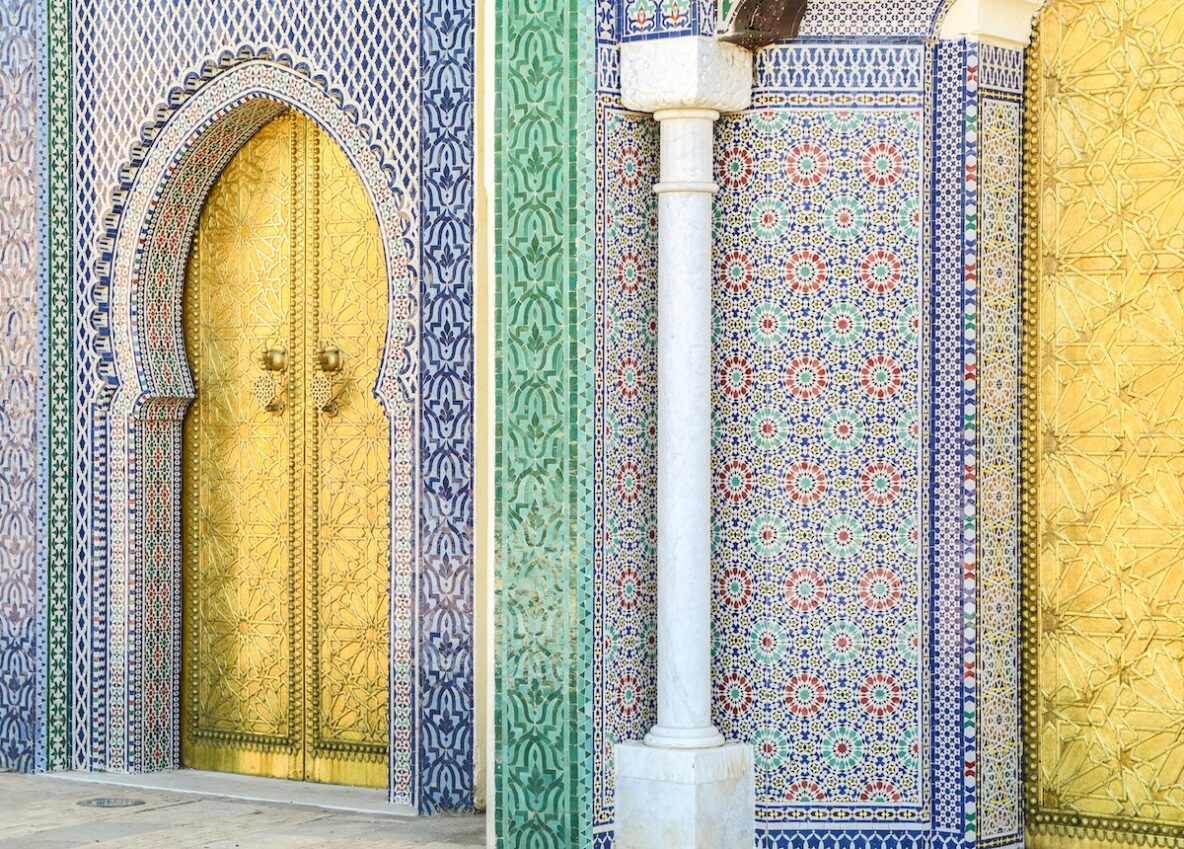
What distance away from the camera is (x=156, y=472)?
7.31m

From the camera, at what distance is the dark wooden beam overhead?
18.3ft

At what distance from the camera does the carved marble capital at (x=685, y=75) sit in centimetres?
557

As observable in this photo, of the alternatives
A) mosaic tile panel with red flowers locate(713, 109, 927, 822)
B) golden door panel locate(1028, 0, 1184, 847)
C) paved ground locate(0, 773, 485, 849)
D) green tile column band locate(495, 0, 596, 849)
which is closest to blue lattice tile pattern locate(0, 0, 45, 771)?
paved ground locate(0, 773, 485, 849)

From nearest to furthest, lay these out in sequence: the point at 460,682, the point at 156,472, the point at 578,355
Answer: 1. the point at 578,355
2. the point at 460,682
3. the point at 156,472

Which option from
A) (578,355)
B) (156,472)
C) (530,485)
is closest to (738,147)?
(578,355)

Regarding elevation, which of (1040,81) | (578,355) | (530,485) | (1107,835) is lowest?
(1107,835)

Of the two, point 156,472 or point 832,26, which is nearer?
point 832,26

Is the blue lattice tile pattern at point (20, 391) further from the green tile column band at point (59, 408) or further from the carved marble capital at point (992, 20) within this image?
the carved marble capital at point (992, 20)

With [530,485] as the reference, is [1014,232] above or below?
above

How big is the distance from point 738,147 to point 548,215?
59 centimetres

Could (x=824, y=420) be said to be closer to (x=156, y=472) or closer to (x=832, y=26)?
(x=832, y=26)

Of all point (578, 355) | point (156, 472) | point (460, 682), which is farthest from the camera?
point (156, 472)

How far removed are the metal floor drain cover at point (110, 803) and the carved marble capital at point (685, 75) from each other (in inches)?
118

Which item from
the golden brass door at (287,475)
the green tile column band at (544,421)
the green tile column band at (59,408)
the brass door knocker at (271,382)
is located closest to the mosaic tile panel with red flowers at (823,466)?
the green tile column band at (544,421)
